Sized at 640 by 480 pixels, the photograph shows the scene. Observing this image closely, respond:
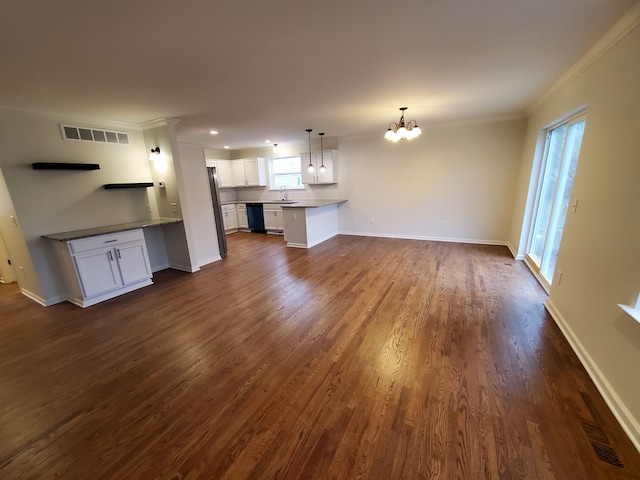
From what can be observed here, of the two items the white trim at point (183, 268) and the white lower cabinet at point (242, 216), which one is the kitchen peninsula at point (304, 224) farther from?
the white lower cabinet at point (242, 216)

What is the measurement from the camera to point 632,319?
4.93ft

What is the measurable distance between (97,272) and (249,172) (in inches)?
200

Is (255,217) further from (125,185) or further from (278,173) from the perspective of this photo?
(125,185)

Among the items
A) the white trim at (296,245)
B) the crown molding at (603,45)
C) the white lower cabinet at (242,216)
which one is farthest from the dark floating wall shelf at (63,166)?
the crown molding at (603,45)

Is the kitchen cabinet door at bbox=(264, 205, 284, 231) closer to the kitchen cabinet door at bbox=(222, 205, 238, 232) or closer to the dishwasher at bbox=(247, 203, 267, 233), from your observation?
the dishwasher at bbox=(247, 203, 267, 233)

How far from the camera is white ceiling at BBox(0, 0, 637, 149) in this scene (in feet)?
5.11

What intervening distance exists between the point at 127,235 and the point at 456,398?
14.4 ft

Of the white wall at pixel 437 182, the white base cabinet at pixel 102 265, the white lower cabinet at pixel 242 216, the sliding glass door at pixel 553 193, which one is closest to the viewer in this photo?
the sliding glass door at pixel 553 193

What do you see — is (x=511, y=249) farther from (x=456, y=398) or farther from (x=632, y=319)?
(x=456, y=398)

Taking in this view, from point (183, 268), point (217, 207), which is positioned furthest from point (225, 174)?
point (183, 268)

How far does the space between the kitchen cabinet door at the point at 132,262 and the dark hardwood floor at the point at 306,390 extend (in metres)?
0.41

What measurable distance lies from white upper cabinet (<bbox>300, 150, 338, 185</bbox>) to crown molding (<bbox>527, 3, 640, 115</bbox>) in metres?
4.15

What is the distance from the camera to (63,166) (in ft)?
10.9

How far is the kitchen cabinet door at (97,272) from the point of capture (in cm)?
325
